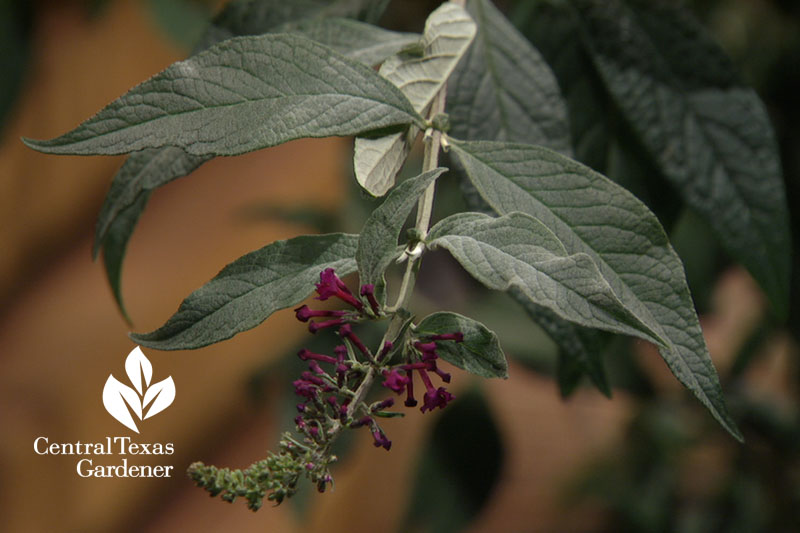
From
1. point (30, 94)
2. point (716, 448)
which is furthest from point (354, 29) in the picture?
point (30, 94)

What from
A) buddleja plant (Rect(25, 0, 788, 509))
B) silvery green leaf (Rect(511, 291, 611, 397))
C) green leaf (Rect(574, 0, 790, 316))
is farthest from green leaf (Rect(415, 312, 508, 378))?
green leaf (Rect(574, 0, 790, 316))

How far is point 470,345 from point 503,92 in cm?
24

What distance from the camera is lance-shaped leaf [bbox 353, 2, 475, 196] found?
0.40 meters

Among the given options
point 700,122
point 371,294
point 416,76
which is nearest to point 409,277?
point 371,294

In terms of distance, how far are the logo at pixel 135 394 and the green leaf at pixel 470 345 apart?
12.4 inches

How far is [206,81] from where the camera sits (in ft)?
1.21

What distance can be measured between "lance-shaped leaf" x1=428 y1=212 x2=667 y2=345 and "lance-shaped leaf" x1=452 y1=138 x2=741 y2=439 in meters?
0.04

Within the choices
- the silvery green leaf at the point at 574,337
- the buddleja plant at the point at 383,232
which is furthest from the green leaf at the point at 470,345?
the silvery green leaf at the point at 574,337

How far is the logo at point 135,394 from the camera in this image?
59 cm

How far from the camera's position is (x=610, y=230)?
39cm

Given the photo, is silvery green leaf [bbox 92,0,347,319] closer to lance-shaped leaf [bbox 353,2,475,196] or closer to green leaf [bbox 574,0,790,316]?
lance-shaped leaf [bbox 353,2,475,196]

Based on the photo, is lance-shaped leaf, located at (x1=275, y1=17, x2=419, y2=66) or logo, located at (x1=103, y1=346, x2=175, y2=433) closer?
lance-shaped leaf, located at (x1=275, y1=17, x2=419, y2=66)

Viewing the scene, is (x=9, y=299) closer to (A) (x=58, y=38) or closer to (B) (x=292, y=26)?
(A) (x=58, y=38)

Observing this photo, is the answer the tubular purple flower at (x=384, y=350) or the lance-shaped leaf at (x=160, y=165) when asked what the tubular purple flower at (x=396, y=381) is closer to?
the tubular purple flower at (x=384, y=350)
